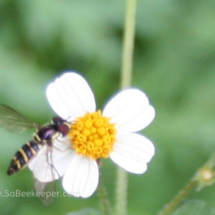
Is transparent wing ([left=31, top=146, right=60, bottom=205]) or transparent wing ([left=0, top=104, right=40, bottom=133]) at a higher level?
transparent wing ([left=0, top=104, right=40, bottom=133])

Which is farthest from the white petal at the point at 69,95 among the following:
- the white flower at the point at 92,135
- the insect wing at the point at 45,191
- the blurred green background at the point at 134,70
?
the blurred green background at the point at 134,70

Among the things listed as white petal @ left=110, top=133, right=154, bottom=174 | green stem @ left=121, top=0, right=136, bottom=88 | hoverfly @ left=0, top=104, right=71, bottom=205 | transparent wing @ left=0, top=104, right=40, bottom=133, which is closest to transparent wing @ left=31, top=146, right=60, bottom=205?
hoverfly @ left=0, top=104, right=71, bottom=205

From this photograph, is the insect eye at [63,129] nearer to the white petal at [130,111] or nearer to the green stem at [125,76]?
the white petal at [130,111]

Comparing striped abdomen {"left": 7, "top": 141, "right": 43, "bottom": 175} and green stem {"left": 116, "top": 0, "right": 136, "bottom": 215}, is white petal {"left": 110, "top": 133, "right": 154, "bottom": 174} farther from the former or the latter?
striped abdomen {"left": 7, "top": 141, "right": 43, "bottom": 175}

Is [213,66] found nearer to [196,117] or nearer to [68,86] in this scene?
[196,117]

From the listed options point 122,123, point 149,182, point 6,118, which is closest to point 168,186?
point 149,182
